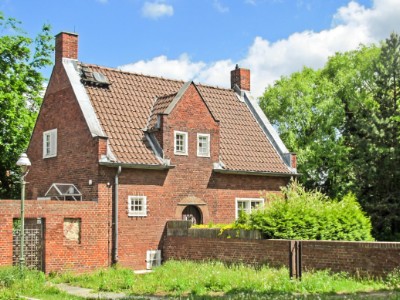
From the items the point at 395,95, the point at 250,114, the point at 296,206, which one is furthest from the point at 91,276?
the point at 395,95

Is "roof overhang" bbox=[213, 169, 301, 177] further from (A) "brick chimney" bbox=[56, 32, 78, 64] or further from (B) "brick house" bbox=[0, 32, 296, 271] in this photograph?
(A) "brick chimney" bbox=[56, 32, 78, 64]

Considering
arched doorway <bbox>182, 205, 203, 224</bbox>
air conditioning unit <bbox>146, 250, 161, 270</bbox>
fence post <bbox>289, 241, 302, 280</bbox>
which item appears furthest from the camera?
arched doorway <bbox>182, 205, 203, 224</bbox>

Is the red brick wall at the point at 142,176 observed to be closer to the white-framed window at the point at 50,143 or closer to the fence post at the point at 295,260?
the white-framed window at the point at 50,143

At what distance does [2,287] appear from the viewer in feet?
60.1

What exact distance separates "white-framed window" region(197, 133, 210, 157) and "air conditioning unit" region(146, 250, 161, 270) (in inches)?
203

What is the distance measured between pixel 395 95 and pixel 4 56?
82.6 ft

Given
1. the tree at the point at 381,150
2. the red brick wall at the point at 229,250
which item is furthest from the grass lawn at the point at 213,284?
the tree at the point at 381,150

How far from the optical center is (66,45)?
28094 millimetres

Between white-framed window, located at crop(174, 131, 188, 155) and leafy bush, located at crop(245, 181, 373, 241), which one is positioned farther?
white-framed window, located at crop(174, 131, 188, 155)

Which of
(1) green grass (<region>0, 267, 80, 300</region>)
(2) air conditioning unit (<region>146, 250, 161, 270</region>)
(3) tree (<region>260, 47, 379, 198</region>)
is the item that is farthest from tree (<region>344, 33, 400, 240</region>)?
(1) green grass (<region>0, 267, 80, 300</region>)

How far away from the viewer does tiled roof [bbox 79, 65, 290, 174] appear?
1039 inches

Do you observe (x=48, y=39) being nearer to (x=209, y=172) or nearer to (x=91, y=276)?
(x=209, y=172)

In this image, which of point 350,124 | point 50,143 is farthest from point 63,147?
point 350,124

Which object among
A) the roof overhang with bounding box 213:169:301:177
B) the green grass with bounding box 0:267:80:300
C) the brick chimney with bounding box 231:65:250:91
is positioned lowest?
the green grass with bounding box 0:267:80:300
